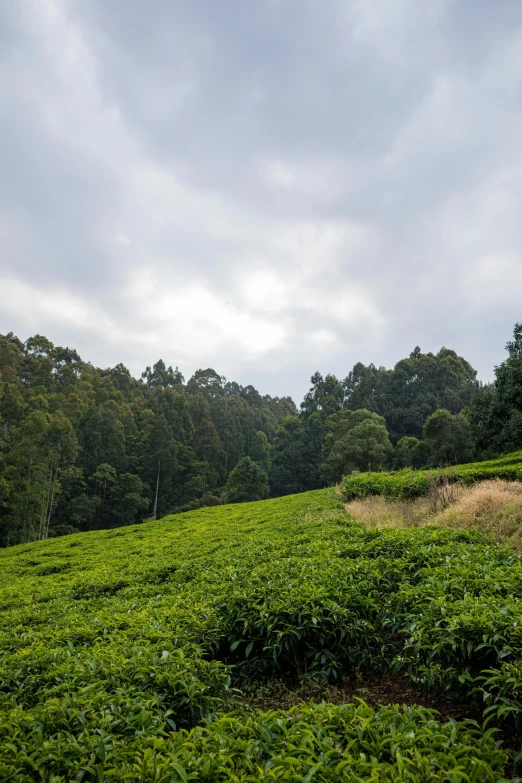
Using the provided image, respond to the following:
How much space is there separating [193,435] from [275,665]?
54.6 meters

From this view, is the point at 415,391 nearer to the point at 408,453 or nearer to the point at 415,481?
the point at 408,453

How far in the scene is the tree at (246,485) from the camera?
1499 inches

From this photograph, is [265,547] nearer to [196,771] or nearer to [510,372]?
[196,771]

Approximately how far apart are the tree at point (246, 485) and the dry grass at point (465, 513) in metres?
26.7

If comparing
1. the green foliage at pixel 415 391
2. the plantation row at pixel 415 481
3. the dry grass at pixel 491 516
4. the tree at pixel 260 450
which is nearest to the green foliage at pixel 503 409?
the plantation row at pixel 415 481

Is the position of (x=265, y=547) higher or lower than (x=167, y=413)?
lower

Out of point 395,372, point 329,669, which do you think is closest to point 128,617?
point 329,669

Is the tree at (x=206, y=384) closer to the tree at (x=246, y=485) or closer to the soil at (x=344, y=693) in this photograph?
the tree at (x=246, y=485)

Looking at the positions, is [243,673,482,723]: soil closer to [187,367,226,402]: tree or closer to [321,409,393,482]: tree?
[321,409,393,482]: tree

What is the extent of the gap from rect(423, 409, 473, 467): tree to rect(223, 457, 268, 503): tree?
48.7 feet

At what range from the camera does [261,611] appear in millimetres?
4199

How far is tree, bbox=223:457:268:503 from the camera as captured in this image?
1499 inches

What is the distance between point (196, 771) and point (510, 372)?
887 inches

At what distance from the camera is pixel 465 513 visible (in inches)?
332
